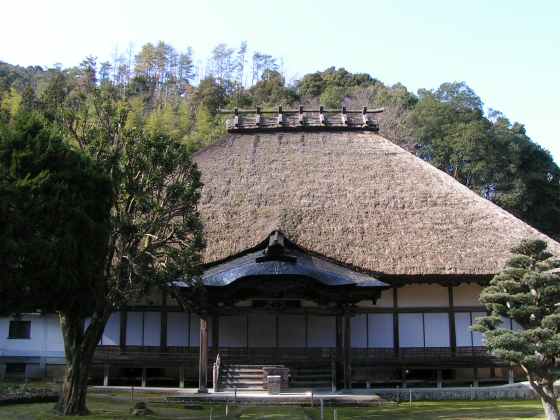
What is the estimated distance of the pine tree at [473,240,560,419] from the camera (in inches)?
520

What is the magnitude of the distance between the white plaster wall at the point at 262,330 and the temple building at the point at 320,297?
0.12ft

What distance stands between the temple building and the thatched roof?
0.06 m

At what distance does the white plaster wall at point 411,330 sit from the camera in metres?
21.8

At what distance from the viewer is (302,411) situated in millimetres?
15844

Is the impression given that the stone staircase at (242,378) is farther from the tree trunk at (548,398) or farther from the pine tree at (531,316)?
the tree trunk at (548,398)

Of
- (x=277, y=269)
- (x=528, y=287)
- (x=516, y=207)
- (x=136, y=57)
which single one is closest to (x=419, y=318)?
(x=277, y=269)

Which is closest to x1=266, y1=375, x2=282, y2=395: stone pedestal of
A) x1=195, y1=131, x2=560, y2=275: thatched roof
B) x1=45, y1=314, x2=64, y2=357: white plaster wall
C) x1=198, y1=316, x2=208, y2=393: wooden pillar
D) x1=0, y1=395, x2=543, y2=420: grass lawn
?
x1=0, y1=395, x2=543, y2=420: grass lawn

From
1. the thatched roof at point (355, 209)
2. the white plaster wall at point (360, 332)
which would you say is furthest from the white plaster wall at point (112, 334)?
the white plaster wall at point (360, 332)

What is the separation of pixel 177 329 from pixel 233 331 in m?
2.05

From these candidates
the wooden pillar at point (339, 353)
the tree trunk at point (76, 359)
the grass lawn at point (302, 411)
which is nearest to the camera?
the tree trunk at point (76, 359)

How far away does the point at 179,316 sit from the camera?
22.2 metres

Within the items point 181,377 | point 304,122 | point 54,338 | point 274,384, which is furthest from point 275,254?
point 304,122

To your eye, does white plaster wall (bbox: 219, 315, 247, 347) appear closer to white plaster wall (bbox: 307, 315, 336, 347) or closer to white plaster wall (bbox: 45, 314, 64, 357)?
white plaster wall (bbox: 307, 315, 336, 347)

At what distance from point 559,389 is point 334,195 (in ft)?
33.9
